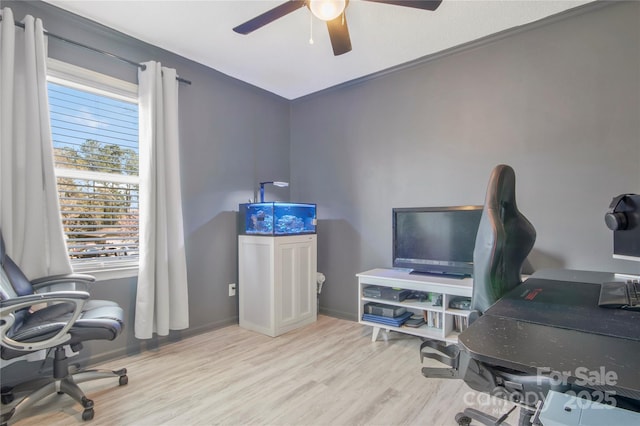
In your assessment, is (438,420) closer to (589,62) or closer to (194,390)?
(194,390)

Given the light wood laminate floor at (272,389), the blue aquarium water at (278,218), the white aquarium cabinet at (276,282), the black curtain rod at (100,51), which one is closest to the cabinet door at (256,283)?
the white aquarium cabinet at (276,282)

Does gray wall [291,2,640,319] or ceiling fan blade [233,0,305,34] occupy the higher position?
ceiling fan blade [233,0,305,34]

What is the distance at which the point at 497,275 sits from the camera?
3.84 ft

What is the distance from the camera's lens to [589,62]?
2.19m

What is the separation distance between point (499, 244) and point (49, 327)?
83.3 inches

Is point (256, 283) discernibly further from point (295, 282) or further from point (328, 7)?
point (328, 7)

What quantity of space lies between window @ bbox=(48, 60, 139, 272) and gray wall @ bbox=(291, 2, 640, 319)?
6.00 feet

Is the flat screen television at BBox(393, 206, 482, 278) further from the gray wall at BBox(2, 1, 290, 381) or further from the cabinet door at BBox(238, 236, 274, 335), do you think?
the gray wall at BBox(2, 1, 290, 381)

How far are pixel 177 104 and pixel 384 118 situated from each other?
1916 mm

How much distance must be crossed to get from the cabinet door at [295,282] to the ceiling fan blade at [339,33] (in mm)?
1671

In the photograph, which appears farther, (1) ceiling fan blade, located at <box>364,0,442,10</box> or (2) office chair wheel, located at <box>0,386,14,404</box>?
(2) office chair wheel, located at <box>0,386,14,404</box>

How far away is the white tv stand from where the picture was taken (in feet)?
7.73

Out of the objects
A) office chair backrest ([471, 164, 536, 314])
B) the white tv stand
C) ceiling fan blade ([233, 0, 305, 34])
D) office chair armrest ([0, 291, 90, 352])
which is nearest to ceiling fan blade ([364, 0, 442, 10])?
ceiling fan blade ([233, 0, 305, 34])

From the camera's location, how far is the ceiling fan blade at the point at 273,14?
170cm
